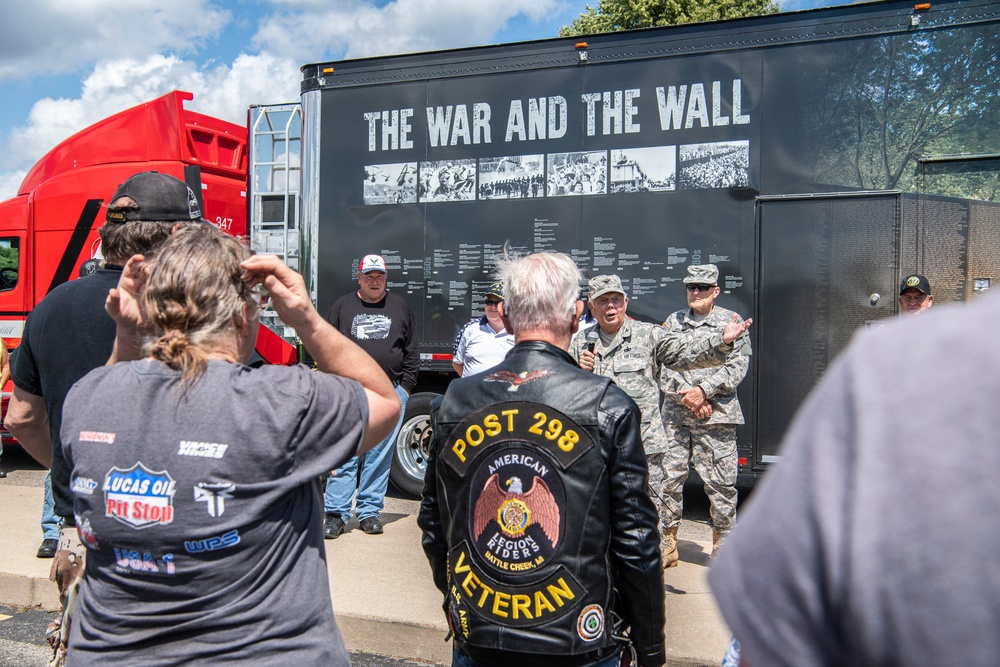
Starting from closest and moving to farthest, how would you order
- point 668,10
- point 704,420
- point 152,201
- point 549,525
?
point 549,525, point 152,201, point 704,420, point 668,10

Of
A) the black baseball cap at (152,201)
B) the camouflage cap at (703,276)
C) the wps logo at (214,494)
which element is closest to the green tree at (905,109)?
the camouflage cap at (703,276)

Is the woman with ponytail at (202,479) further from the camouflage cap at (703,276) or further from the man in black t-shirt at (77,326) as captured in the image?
the camouflage cap at (703,276)

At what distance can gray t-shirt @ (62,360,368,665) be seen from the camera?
5.39 feet

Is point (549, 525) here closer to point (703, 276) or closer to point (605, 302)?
point (605, 302)

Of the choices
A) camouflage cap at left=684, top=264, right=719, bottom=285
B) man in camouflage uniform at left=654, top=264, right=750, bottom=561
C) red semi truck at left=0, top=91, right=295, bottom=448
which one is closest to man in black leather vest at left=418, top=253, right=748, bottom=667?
man in camouflage uniform at left=654, top=264, right=750, bottom=561

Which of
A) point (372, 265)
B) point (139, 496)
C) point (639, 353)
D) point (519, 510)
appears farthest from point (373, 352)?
point (139, 496)

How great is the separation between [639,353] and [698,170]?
7.00 ft

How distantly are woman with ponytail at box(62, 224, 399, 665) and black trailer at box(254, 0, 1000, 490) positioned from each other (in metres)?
5.27

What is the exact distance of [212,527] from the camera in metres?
1.64

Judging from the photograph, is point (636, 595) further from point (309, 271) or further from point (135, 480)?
point (309, 271)

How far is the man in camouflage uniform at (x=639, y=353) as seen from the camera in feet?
17.3

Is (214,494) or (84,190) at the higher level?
(84,190)

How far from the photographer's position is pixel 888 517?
2.18 ft

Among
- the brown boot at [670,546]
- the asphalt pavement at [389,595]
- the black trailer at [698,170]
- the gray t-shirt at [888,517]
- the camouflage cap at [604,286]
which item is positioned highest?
the black trailer at [698,170]
